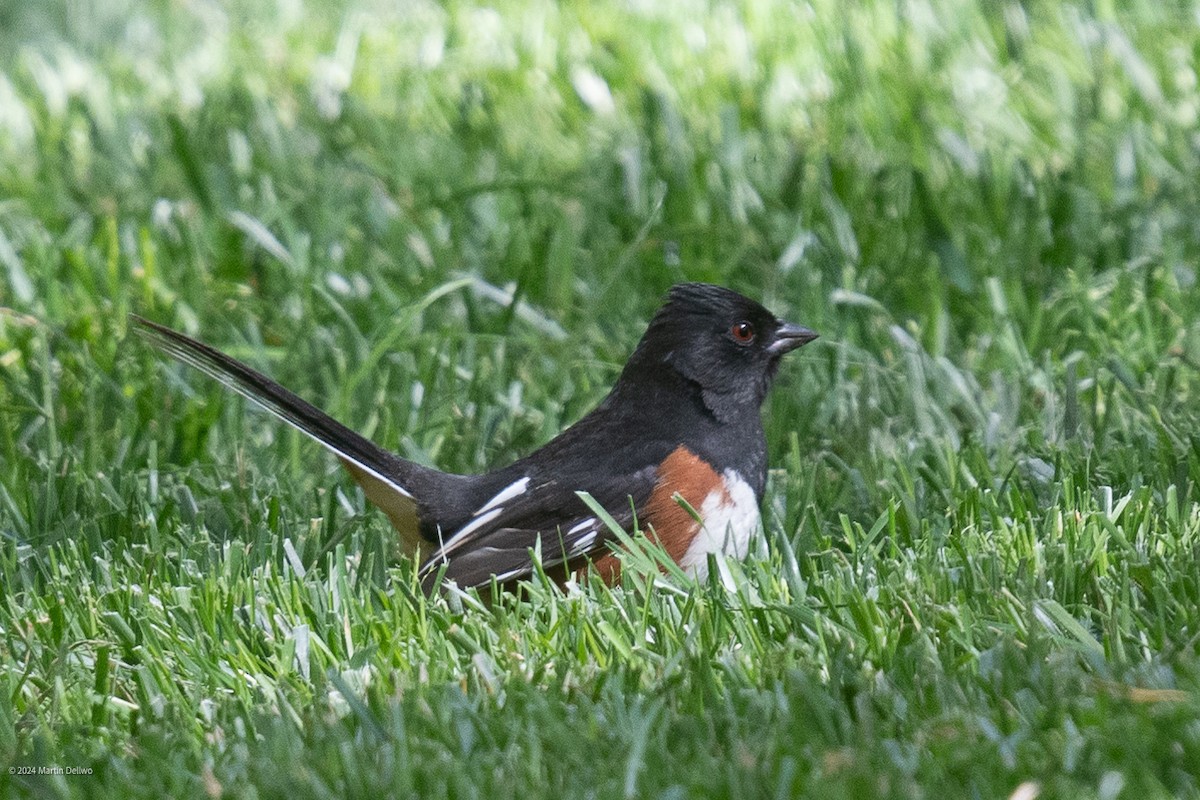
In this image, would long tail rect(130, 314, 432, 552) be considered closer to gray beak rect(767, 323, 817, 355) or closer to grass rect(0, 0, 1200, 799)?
grass rect(0, 0, 1200, 799)

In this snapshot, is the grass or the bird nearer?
the grass

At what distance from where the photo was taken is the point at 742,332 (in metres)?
4.50

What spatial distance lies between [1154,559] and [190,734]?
5.88 feet

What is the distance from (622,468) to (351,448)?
0.66 m

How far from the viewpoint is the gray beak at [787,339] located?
179 inches

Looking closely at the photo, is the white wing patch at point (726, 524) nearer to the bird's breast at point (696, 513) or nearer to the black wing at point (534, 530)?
the bird's breast at point (696, 513)

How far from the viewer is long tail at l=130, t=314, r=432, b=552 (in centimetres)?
425

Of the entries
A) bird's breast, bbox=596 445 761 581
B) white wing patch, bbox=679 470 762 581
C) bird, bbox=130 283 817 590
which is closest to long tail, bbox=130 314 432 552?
bird, bbox=130 283 817 590

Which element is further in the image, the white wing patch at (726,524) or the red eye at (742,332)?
the red eye at (742,332)

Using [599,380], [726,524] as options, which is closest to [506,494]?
[726,524]

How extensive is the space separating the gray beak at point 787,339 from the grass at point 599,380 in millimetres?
307

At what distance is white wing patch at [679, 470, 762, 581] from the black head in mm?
261

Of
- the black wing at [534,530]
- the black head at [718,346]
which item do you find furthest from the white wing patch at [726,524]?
the black head at [718,346]

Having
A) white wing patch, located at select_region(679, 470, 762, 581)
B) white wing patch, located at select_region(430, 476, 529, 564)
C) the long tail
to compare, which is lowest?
white wing patch, located at select_region(679, 470, 762, 581)
